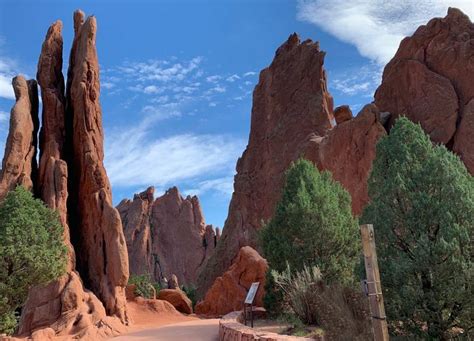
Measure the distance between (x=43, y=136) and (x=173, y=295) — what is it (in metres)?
13.6

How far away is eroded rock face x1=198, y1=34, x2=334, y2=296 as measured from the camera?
42.2 metres

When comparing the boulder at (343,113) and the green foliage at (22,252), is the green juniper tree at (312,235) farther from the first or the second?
the boulder at (343,113)

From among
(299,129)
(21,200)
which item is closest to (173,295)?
(21,200)

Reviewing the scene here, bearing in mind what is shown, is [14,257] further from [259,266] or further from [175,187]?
[175,187]

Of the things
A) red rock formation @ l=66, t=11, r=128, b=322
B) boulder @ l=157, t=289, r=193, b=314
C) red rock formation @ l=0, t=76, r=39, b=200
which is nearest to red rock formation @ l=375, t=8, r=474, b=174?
boulder @ l=157, t=289, r=193, b=314

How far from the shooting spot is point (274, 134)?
44.4 metres

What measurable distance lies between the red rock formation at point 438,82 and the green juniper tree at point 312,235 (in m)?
10.4

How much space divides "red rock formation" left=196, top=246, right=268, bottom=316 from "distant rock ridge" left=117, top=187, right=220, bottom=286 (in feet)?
122

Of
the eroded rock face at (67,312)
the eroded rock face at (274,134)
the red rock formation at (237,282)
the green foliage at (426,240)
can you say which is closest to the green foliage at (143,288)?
the red rock formation at (237,282)

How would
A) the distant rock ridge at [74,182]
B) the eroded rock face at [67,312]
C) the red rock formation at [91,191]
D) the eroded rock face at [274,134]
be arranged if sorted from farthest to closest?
the eroded rock face at [274,134]
the red rock formation at [91,191]
the distant rock ridge at [74,182]
the eroded rock face at [67,312]

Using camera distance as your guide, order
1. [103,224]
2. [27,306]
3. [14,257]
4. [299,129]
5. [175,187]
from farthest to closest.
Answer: [175,187] < [299,129] < [103,224] < [27,306] < [14,257]

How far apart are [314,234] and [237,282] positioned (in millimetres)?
10736

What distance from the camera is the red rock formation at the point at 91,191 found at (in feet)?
76.5

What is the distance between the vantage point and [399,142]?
35.8ft
